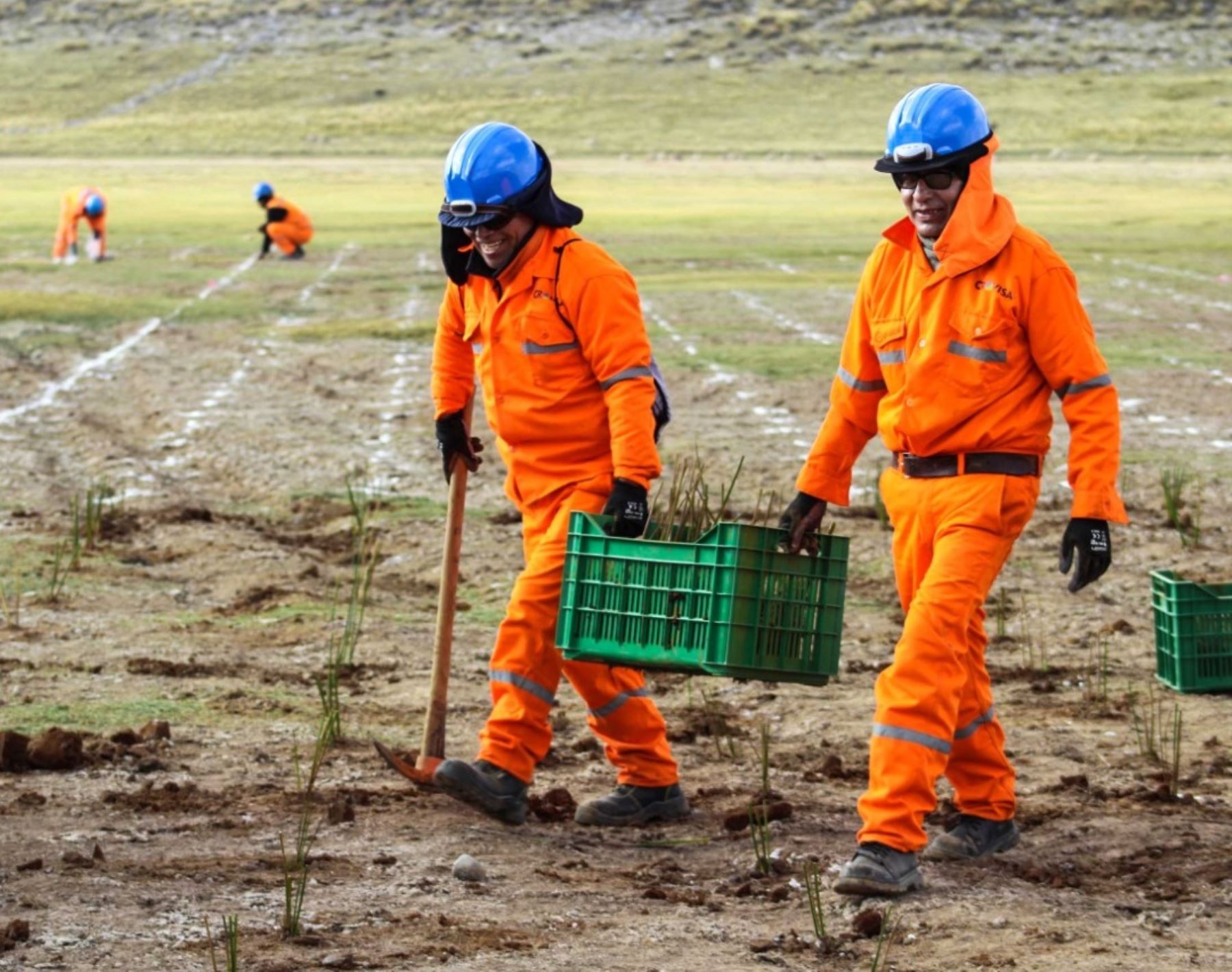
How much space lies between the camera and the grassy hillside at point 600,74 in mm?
79875

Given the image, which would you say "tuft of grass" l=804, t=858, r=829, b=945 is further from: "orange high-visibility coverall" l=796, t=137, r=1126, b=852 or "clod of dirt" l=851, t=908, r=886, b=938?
"orange high-visibility coverall" l=796, t=137, r=1126, b=852

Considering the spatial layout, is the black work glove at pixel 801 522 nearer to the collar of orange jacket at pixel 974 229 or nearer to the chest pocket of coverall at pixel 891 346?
the chest pocket of coverall at pixel 891 346

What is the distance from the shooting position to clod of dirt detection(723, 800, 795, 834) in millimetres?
5980

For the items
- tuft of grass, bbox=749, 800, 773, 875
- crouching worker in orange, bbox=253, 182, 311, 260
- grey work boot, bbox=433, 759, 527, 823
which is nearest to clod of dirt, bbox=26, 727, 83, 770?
grey work boot, bbox=433, 759, 527, 823

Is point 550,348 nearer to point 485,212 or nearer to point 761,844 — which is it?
point 485,212

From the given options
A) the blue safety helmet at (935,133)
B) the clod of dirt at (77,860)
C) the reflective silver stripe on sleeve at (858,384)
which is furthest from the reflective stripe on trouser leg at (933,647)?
the clod of dirt at (77,860)

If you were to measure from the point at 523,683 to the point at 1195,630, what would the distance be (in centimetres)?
261

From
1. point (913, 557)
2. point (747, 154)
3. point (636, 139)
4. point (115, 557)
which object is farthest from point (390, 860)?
point (636, 139)

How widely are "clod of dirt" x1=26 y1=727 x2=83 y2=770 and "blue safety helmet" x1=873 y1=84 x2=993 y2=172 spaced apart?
2867mm

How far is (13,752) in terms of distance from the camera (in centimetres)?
636

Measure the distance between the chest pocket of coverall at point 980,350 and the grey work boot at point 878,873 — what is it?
1147mm

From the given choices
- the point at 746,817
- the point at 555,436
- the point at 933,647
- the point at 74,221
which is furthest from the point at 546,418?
the point at 74,221

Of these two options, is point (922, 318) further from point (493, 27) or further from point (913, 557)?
point (493, 27)

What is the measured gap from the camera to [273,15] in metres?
112
